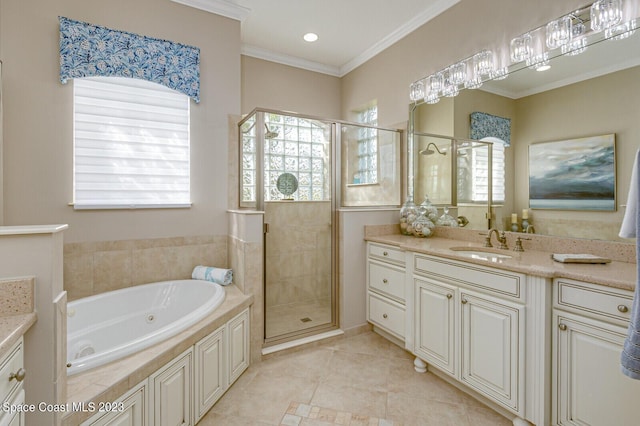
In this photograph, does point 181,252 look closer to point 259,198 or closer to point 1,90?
point 259,198

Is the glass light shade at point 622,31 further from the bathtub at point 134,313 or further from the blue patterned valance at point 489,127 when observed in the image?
the bathtub at point 134,313

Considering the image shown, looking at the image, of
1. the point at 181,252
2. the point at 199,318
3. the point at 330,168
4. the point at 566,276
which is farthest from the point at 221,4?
the point at 566,276

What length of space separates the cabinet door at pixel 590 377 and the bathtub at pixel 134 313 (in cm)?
187

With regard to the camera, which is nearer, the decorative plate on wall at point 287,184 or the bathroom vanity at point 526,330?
the bathroom vanity at point 526,330

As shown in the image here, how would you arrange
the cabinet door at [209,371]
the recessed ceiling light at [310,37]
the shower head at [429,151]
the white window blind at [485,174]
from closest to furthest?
the cabinet door at [209,371] < the white window blind at [485,174] < the shower head at [429,151] < the recessed ceiling light at [310,37]

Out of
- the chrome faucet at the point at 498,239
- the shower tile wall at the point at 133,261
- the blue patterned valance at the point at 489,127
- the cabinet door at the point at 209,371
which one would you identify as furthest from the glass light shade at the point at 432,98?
the cabinet door at the point at 209,371

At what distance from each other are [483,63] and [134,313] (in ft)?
10.5

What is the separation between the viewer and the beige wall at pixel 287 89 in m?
3.42

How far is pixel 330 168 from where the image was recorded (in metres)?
2.78

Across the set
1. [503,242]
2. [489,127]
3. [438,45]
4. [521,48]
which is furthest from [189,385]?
[438,45]

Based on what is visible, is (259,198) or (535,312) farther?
(259,198)

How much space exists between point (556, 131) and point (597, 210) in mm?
531

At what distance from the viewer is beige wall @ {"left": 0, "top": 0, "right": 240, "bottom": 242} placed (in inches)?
81.4

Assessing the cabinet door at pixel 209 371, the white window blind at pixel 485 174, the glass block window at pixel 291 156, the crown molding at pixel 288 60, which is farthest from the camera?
the crown molding at pixel 288 60
